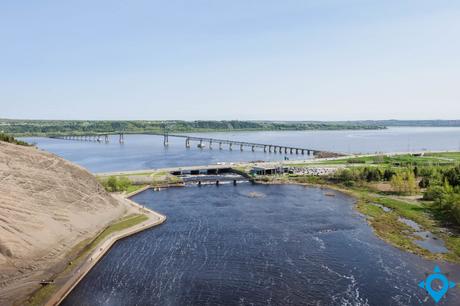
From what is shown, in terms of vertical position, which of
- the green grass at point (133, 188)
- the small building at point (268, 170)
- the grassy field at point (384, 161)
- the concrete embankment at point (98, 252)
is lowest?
the concrete embankment at point (98, 252)

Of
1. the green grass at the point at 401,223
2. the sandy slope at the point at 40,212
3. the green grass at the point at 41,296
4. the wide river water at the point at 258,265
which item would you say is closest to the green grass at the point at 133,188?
the sandy slope at the point at 40,212

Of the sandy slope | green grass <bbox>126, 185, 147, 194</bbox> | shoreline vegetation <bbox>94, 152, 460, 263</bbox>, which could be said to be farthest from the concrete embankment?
shoreline vegetation <bbox>94, 152, 460, 263</bbox>

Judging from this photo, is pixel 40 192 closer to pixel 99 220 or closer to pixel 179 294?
pixel 99 220

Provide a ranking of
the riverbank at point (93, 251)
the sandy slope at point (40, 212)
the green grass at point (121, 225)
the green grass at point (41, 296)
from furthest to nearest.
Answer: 1. the green grass at point (121, 225)
2. the sandy slope at point (40, 212)
3. the riverbank at point (93, 251)
4. the green grass at point (41, 296)

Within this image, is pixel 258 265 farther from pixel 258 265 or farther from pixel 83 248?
pixel 83 248

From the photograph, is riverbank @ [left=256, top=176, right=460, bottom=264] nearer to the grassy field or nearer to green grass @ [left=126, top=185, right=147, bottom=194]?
the grassy field

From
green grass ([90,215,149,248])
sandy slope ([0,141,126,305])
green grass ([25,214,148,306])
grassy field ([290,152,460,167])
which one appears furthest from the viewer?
grassy field ([290,152,460,167])

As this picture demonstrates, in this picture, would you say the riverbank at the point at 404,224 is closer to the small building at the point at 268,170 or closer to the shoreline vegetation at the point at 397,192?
the shoreline vegetation at the point at 397,192
